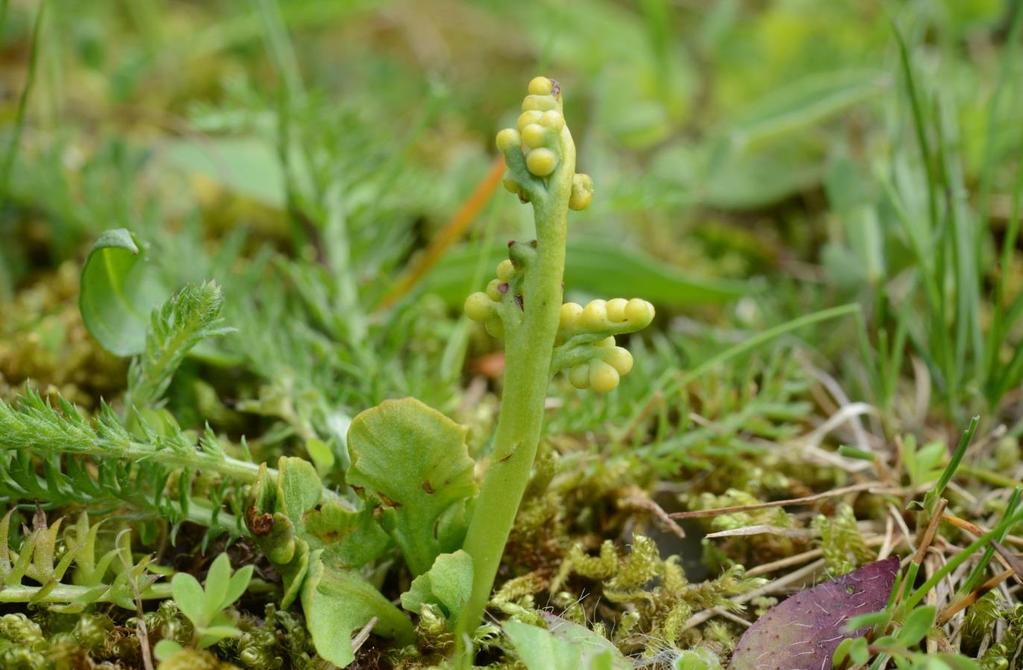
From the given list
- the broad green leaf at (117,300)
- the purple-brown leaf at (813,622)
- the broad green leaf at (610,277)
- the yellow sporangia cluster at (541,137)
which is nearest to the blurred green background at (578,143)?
the broad green leaf at (610,277)

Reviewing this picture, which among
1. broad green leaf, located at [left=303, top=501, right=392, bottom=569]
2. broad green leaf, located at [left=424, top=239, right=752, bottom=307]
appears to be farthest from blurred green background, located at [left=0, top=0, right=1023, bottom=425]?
broad green leaf, located at [left=303, top=501, right=392, bottom=569]

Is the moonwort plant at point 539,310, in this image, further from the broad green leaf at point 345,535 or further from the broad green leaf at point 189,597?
the broad green leaf at point 189,597

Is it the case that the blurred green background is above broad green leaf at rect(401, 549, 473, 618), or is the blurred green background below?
above

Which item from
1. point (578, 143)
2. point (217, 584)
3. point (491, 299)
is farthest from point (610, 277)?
point (217, 584)

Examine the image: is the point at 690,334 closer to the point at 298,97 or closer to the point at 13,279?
the point at 298,97

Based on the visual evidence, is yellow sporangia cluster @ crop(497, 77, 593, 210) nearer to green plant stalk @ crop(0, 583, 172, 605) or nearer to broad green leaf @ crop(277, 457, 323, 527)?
broad green leaf @ crop(277, 457, 323, 527)

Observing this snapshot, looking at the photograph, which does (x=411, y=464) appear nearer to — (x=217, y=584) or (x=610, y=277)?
(x=217, y=584)
